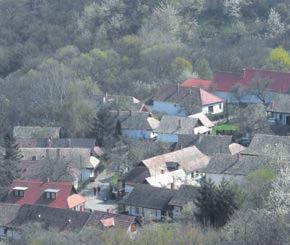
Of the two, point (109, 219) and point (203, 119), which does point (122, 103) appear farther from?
point (109, 219)

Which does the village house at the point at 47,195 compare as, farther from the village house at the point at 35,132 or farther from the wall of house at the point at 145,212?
the village house at the point at 35,132

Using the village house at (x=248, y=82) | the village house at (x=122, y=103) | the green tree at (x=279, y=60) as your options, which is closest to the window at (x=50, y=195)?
the village house at (x=122, y=103)

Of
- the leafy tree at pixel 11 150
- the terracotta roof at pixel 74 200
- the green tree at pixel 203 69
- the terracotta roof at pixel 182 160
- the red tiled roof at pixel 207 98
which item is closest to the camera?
the terracotta roof at pixel 74 200

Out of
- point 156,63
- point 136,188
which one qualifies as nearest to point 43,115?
point 156,63

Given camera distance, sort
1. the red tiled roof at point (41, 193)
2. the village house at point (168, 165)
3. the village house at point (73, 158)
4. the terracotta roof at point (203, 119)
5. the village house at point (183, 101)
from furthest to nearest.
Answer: the village house at point (183, 101) < the terracotta roof at point (203, 119) < the village house at point (73, 158) < the village house at point (168, 165) < the red tiled roof at point (41, 193)

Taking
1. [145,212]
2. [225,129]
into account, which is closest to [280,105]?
[225,129]

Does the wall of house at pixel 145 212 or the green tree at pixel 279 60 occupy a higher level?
the green tree at pixel 279 60

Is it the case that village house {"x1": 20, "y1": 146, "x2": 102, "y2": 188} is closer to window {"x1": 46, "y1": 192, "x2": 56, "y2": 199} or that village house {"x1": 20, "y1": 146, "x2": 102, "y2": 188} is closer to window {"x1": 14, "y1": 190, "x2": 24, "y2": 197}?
window {"x1": 14, "y1": 190, "x2": 24, "y2": 197}
